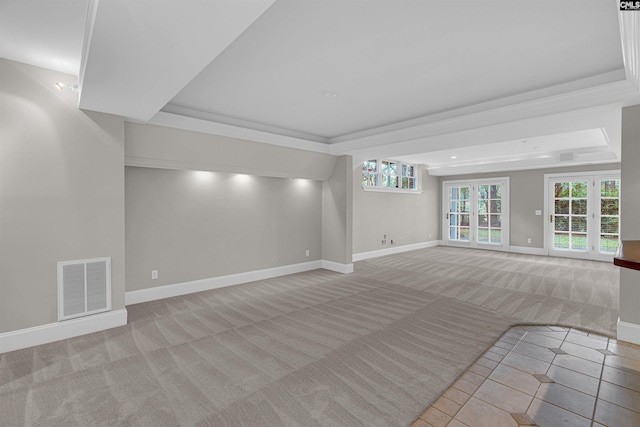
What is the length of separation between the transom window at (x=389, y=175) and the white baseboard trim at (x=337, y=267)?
2.30 meters

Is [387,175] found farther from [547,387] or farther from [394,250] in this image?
[547,387]

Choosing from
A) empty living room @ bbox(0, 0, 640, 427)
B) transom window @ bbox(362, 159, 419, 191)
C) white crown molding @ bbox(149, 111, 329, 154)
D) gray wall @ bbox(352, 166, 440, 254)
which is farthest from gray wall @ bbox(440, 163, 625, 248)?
white crown molding @ bbox(149, 111, 329, 154)

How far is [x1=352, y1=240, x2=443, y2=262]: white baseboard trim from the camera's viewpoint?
741cm

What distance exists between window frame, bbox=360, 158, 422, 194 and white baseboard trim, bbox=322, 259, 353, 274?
2.23m

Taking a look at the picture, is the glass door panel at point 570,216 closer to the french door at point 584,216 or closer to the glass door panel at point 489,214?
the french door at point 584,216

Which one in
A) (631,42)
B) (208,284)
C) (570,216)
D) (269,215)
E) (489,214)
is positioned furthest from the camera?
(489,214)

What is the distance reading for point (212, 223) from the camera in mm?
4875

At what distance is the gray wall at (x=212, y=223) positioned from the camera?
4.18m

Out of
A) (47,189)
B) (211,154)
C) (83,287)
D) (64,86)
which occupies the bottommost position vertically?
(83,287)

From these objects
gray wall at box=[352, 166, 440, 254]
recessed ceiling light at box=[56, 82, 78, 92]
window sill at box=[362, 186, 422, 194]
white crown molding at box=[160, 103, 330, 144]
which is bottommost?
gray wall at box=[352, 166, 440, 254]

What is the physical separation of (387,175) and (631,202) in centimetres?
554

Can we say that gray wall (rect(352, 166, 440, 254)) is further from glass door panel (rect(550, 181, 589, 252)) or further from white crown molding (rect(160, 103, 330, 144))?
glass door panel (rect(550, 181, 589, 252))

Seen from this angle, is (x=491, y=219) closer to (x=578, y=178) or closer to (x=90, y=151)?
(x=578, y=178)

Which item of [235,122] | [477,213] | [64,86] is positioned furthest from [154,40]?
[477,213]
